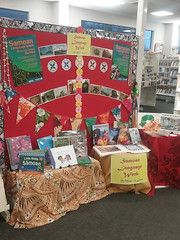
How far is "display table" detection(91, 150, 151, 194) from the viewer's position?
10.1 feet

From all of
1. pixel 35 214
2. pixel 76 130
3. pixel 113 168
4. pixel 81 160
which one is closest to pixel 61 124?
pixel 76 130

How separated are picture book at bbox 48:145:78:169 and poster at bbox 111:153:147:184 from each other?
444 millimetres

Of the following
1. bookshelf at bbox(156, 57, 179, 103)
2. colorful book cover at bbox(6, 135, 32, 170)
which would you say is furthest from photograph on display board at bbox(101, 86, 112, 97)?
bookshelf at bbox(156, 57, 179, 103)

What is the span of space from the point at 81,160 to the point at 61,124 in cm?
44

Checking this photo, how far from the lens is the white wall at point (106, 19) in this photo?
32.6ft

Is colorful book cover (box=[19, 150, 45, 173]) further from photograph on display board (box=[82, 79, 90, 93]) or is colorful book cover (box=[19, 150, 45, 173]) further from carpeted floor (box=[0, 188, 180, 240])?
photograph on display board (box=[82, 79, 90, 93])

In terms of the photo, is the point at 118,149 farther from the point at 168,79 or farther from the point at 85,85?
the point at 168,79

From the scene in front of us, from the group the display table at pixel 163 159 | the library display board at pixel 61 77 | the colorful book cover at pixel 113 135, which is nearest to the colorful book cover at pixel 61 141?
the library display board at pixel 61 77

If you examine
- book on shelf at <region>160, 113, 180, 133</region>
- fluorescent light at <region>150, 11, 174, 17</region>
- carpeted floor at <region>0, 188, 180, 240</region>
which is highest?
fluorescent light at <region>150, 11, 174, 17</region>

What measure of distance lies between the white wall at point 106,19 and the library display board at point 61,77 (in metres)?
7.14

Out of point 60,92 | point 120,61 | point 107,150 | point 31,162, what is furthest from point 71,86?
point 31,162

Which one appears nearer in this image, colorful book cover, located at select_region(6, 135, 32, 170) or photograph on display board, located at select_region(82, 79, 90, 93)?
colorful book cover, located at select_region(6, 135, 32, 170)

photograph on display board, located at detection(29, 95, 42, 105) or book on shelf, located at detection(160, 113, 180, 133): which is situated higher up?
photograph on display board, located at detection(29, 95, 42, 105)

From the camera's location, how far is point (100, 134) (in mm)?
3275
